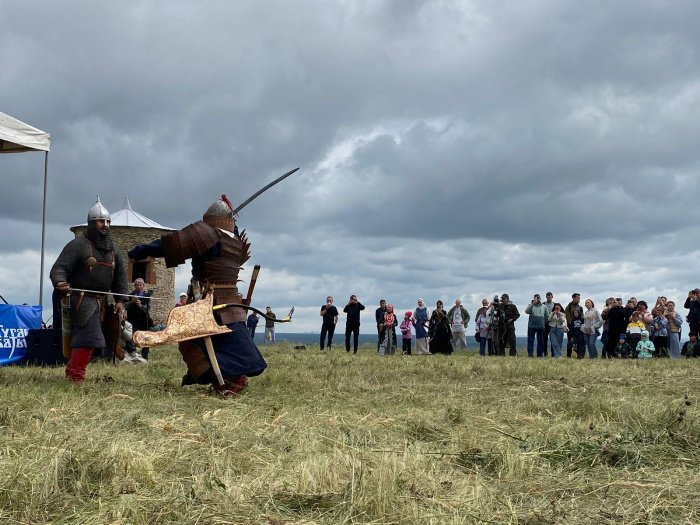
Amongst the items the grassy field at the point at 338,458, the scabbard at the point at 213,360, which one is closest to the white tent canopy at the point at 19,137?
the grassy field at the point at 338,458

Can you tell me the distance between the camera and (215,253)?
7.86m

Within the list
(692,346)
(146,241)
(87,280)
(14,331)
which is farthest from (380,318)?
(146,241)

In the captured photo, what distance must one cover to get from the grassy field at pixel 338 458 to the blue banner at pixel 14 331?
Result: 536cm

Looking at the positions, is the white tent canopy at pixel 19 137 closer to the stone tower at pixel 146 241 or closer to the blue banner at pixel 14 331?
the blue banner at pixel 14 331

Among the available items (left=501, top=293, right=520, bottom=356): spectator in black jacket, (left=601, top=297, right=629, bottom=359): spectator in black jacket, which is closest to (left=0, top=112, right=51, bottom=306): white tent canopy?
(left=501, top=293, right=520, bottom=356): spectator in black jacket

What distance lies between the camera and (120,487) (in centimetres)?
339

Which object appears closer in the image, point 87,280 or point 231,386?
point 231,386

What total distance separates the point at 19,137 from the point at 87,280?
15.6 ft

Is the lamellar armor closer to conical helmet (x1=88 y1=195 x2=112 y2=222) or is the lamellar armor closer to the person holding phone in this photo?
conical helmet (x1=88 y1=195 x2=112 y2=222)

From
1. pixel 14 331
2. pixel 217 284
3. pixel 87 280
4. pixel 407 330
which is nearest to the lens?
pixel 217 284

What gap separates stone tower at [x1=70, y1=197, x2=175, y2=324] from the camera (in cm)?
3322

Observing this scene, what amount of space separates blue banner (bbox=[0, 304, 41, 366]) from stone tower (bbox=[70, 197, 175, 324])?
1924 cm

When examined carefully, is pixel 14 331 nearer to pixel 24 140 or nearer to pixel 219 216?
pixel 24 140

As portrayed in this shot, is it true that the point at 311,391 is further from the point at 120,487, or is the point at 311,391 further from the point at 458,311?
the point at 458,311
